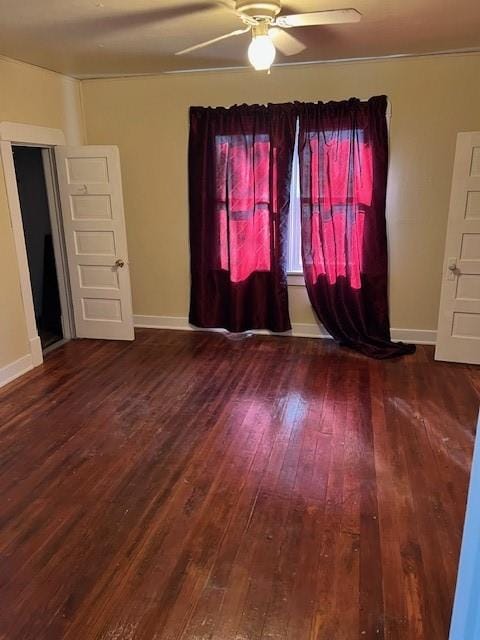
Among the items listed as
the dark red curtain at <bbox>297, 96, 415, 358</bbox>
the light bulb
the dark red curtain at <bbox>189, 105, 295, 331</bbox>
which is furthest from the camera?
the dark red curtain at <bbox>189, 105, 295, 331</bbox>

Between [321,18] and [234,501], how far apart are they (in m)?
2.67

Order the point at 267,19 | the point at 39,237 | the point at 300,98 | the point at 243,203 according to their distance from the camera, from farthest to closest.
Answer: the point at 39,237 → the point at 243,203 → the point at 300,98 → the point at 267,19

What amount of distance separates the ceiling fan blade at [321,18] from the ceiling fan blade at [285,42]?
49 cm

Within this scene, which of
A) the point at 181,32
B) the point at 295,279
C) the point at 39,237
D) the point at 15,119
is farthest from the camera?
the point at 39,237

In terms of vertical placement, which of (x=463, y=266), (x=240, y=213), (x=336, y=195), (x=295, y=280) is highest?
(x=336, y=195)

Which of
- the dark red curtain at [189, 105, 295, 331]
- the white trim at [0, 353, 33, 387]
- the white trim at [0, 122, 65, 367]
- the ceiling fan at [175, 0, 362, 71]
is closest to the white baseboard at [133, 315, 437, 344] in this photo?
the dark red curtain at [189, 105, 295, 331]

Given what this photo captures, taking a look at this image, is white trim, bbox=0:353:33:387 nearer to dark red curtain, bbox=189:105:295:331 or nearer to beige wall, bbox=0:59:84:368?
beige wall, bbox=0:59:84:368

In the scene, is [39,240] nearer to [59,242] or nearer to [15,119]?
[59,242]

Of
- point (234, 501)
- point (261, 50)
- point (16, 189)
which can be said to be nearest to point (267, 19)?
point (261, 50)

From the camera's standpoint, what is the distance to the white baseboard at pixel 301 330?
471 cm

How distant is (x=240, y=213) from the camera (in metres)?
4.71

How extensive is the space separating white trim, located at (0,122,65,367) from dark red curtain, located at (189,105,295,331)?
1.40 metres

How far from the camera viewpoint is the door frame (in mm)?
3920

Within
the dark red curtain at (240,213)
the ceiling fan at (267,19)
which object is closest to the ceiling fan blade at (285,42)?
the ceiling fan at (267,19)
